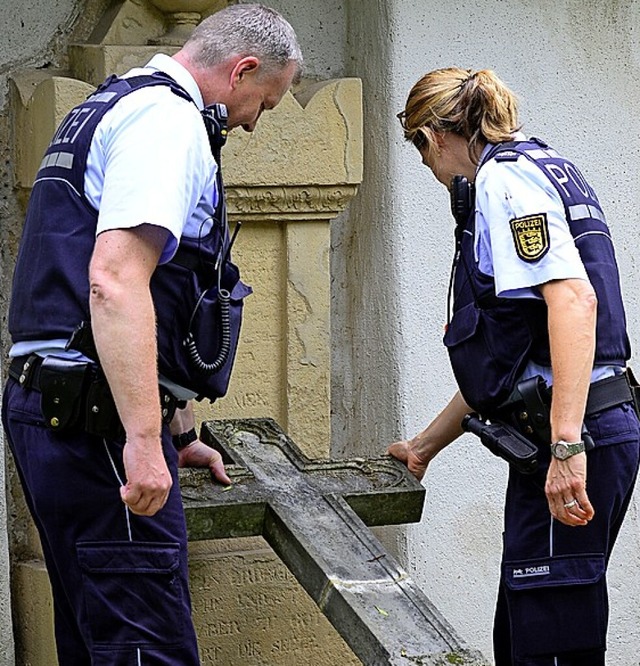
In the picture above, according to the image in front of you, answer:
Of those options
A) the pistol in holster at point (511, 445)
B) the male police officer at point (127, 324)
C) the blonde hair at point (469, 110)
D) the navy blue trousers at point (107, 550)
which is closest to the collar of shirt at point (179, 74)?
the male police officer at point (127, 324)

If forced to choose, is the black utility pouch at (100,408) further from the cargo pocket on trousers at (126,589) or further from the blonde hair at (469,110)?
the blonde hair at (469,110)

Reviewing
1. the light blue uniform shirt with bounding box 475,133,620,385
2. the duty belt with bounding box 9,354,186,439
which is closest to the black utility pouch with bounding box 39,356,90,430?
the duty belt with bounding box 9,354,186,439

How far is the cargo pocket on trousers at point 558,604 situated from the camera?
3.08 metres

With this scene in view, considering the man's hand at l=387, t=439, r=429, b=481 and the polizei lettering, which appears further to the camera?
the man's hand at l=387, t=439, r=429, b=481

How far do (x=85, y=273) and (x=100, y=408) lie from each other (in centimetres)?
26

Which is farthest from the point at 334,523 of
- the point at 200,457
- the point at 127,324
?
the point at 127,324

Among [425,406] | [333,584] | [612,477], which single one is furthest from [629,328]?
[333,584]

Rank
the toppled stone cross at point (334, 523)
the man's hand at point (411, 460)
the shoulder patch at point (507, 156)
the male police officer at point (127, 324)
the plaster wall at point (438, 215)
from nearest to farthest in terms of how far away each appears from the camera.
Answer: the male police officer at point (127, 324) < the toppled stone cross at point (334, 523) < the shoulder patch at point (507, 156) < the man's hand at point (411, 460) < the plaster wall at point (438, 215)

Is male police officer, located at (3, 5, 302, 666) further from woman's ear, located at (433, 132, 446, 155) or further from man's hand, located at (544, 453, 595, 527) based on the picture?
man's hand, located at (544, 453, 595, 527)

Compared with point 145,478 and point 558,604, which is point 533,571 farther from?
point 145,478

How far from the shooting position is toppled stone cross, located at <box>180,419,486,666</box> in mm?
2803

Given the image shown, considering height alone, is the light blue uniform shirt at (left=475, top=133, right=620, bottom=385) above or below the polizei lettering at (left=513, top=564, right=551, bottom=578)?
above

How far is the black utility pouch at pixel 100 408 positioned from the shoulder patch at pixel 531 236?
2.92 feet

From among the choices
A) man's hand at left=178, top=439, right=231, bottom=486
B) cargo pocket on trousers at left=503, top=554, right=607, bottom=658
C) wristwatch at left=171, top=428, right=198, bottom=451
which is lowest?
cargo pocket on trousers at left=503, top=554, right=607, bottom=658
